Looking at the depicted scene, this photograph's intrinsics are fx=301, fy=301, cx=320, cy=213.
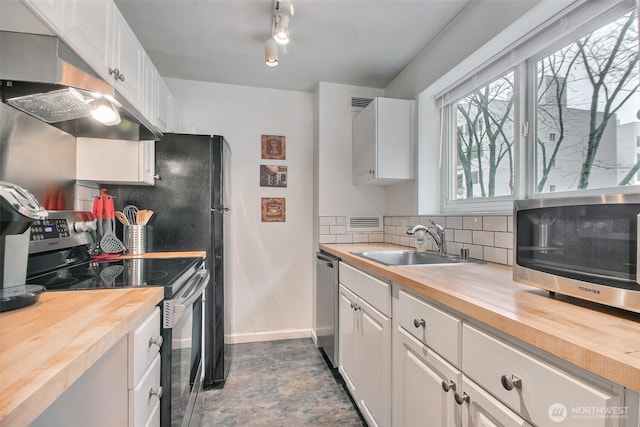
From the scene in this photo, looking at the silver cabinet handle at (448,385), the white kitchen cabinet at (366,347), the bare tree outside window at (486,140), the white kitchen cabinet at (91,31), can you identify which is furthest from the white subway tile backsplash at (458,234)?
the white kitchen cabinet at (91,31)

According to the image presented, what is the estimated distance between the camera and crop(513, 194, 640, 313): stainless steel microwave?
2.18ft

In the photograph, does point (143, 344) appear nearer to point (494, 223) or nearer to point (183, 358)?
point (183, 358)

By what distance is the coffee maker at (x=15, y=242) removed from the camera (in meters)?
0.75

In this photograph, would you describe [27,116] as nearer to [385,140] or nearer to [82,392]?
[82,392]

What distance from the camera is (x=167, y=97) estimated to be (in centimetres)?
226

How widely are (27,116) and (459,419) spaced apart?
2.02m

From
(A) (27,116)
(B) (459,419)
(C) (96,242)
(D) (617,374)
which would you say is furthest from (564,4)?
(C) (96,242)

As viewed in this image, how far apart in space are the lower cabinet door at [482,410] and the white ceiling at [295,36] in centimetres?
189

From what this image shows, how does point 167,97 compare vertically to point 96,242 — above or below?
above

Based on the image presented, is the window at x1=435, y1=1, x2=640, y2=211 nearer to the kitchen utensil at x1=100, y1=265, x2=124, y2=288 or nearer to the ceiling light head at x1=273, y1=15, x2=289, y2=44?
the ceiling light head at x1=273, y1=15, x2=289, y2=44

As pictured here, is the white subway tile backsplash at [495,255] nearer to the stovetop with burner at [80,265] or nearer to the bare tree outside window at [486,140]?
the bare tree outside window at [486,140]

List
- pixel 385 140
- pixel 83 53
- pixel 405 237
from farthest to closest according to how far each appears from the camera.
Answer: pixel 405 237 → pixel 385 140 → pixel 83 53

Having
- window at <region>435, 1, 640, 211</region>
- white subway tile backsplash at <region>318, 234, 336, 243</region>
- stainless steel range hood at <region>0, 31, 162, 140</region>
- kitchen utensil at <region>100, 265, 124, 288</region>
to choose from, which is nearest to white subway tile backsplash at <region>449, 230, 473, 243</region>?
window at <region>435, 1, 640, 211</region>

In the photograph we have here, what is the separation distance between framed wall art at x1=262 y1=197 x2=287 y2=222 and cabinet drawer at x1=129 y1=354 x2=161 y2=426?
1.85 m
